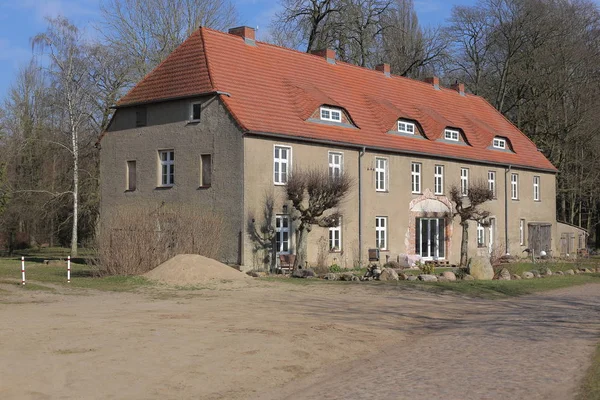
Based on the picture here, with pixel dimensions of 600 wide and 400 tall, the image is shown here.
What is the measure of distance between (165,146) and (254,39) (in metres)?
7.06

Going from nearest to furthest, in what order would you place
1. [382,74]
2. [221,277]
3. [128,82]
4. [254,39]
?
[221,277] < [254,39] < [382,74] < [128,82]

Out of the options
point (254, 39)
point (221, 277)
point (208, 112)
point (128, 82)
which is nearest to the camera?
point (221, 277)

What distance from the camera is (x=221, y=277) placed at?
24.9 m

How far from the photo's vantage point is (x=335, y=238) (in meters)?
33.8

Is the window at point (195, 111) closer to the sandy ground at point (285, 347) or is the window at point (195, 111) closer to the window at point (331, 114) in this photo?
the window at point (331, 114)

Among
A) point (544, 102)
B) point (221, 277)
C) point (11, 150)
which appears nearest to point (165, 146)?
point (221, 277)

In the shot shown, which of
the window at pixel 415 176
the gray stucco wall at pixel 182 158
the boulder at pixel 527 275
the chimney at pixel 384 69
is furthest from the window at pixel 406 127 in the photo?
the gray stucco wall at pixel 182 158

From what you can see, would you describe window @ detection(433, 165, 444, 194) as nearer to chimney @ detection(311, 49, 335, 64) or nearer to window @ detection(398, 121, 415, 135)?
window @ detection(398, 121, 415, 135)

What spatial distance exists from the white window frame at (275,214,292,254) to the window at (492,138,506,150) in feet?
56.4

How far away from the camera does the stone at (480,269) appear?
94.1 feet

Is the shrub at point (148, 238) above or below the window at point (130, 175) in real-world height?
below

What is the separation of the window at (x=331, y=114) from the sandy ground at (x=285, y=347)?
14.3 m

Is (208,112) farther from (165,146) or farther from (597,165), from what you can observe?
(597,165)

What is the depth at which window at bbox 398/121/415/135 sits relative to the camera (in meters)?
38.3
